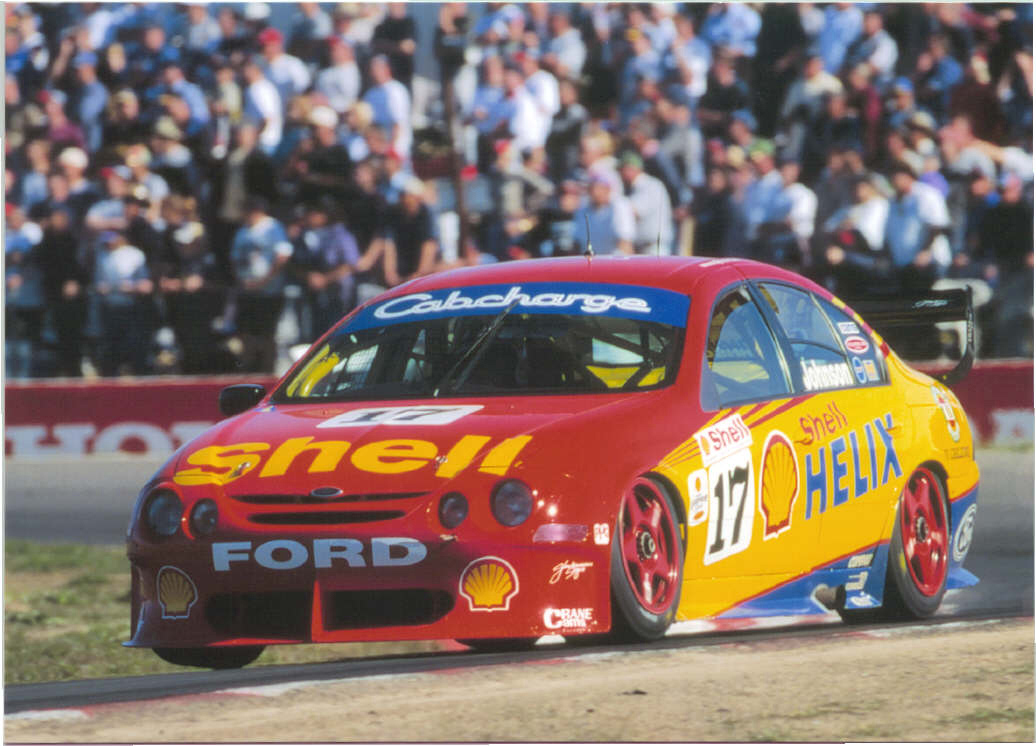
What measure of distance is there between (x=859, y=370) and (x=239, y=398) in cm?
199

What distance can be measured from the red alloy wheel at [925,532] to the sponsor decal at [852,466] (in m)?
0.18

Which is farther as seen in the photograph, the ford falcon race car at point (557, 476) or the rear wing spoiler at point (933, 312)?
Answer: the rear wing spoiler at point (933, 312)

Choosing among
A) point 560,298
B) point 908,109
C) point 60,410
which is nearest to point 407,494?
point 560,298

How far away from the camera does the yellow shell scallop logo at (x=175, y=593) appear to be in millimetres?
4613

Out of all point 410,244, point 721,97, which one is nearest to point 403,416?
point 410,244

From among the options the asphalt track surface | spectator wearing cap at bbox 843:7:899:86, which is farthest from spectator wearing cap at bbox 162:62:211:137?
spectator wearing cap at bbox 843:7:899:86

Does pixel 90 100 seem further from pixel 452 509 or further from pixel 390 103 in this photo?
pixel 452 509

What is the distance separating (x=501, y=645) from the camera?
547 cm

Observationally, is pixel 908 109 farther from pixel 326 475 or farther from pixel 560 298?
pixel 326 475

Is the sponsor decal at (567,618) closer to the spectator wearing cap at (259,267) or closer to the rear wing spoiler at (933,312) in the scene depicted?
the rear wing spoiler at (933,312)

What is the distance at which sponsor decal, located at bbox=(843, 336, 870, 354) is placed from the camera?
600cm

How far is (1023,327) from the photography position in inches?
461

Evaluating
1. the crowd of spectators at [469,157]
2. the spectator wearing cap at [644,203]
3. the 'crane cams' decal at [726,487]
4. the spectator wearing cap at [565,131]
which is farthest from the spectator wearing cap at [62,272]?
the 'crane cams' decal at [726,487]

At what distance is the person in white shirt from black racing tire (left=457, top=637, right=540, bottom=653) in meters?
6.97
